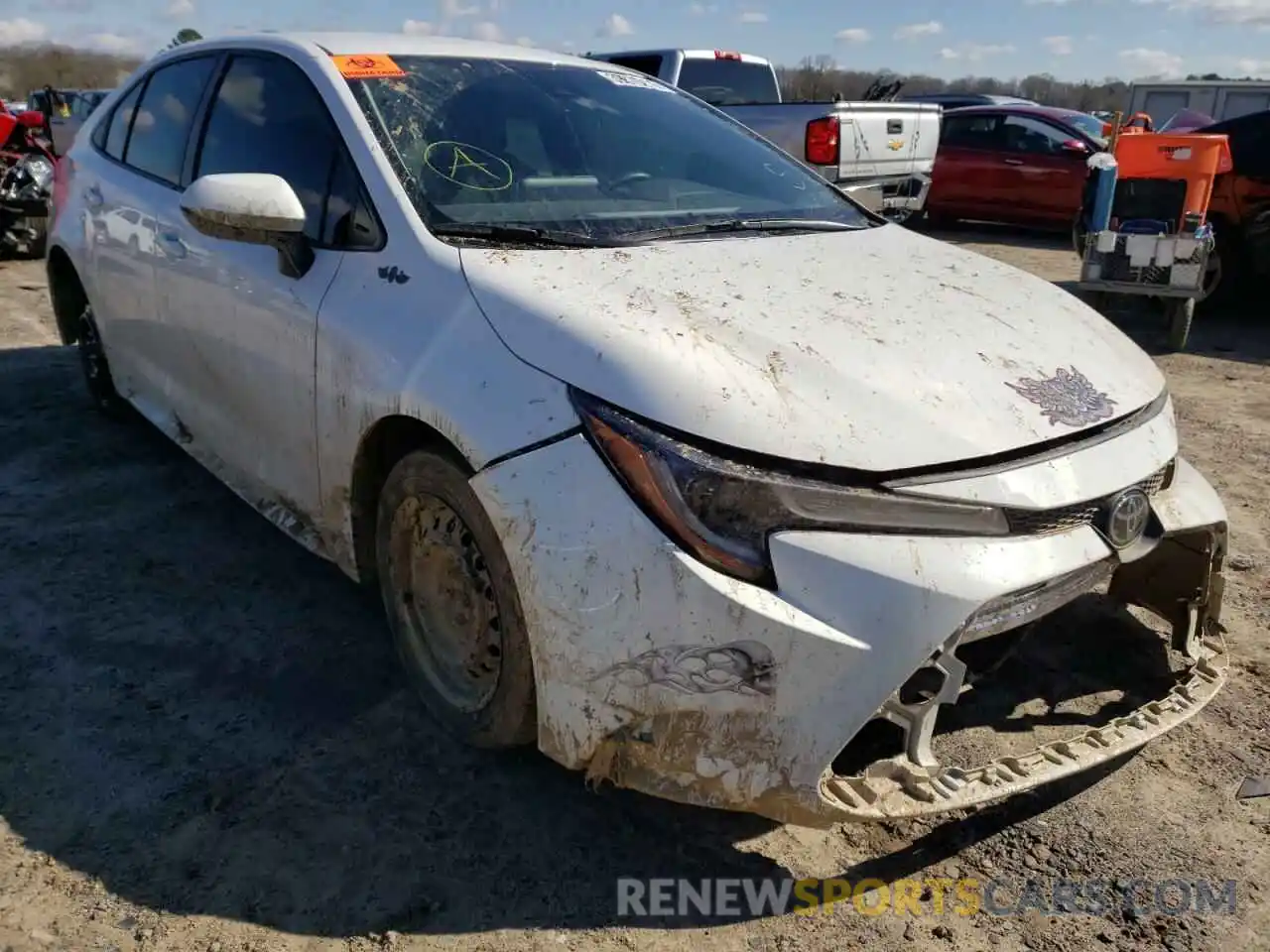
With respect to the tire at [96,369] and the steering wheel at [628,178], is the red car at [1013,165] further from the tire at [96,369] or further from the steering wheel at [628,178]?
the steering wheel at [628,178]

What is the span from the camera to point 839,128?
30.0ft

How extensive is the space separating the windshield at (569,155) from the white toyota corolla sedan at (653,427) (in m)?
0.01

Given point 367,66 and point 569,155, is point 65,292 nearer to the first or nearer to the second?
point 367,66

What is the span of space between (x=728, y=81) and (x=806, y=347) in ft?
32.5

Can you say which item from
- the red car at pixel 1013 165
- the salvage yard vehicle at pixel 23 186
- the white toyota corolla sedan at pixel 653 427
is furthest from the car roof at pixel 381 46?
the red car at pixel 1013 165

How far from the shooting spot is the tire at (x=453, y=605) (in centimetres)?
232

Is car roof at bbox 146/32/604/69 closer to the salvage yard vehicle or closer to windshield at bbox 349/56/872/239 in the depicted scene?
windshield at bbox 349/56/872/239

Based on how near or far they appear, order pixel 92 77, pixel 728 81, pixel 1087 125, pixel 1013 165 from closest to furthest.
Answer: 1. pixel 728 81
2. pixel 1013 165
3. pixel 1087 125
4. pixel 92 77

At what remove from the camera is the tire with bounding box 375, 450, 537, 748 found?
2.32 metres

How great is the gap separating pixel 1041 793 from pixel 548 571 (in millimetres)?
1417

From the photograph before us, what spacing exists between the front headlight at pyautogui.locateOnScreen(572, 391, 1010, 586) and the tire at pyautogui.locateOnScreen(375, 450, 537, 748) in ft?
1.36

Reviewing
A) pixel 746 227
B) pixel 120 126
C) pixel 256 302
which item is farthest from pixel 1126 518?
pixel 120 126

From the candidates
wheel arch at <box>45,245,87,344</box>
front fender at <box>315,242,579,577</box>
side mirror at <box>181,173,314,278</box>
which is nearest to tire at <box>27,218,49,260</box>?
wheel arch at <box>45,245,87,344</box>

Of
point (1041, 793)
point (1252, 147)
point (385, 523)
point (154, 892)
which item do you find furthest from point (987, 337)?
point (1252, 147)
